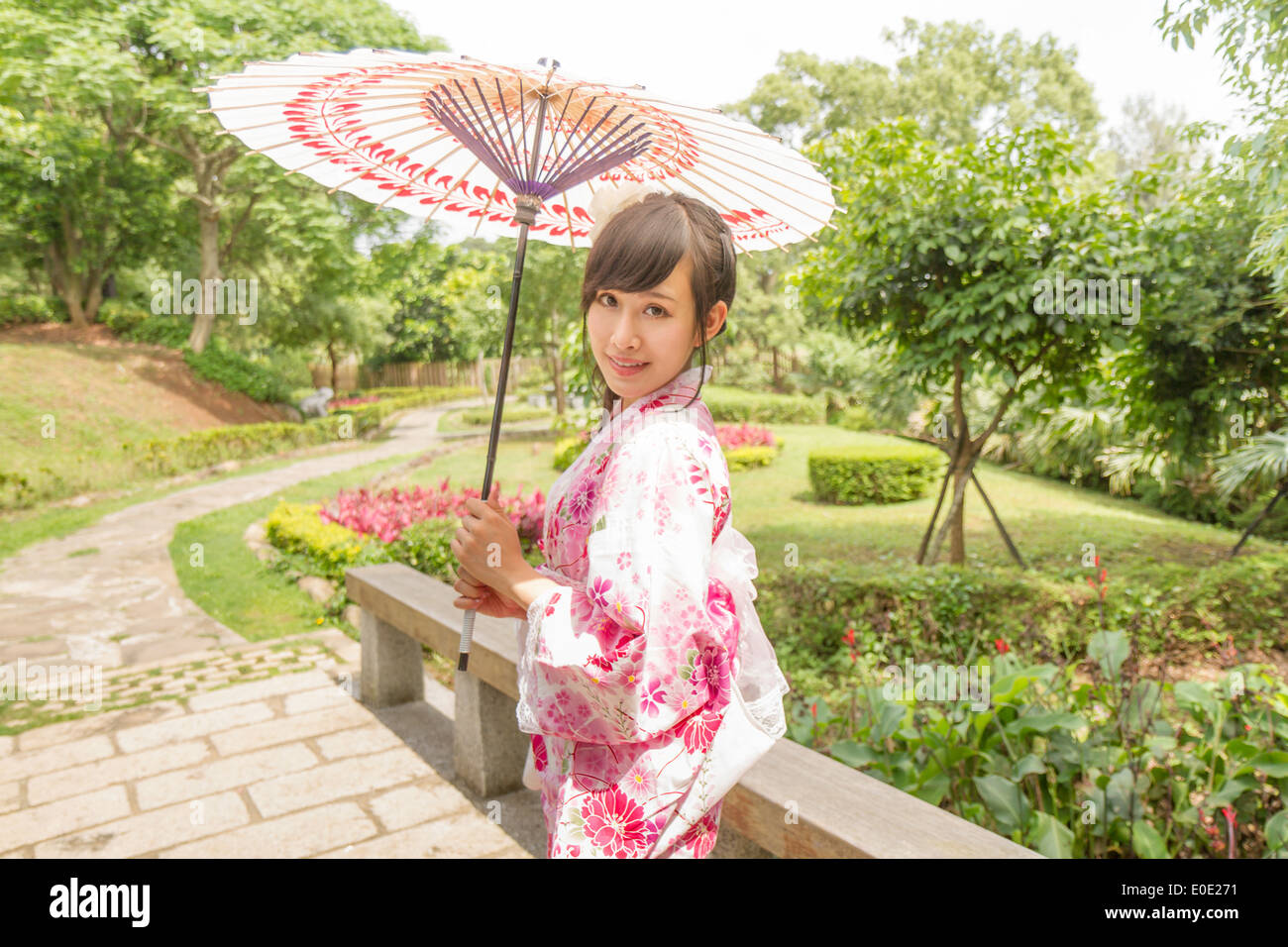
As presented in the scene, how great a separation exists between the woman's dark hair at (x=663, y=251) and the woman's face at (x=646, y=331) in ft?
0.05

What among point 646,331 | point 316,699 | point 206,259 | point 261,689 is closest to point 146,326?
point 206,259

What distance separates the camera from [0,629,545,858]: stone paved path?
279 centimetres

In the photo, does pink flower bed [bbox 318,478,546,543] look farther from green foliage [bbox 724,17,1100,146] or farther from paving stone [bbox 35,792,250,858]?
green foliage [bbox 724,17,1100,146]

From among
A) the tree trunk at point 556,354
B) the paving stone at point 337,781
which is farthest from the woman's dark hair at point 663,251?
the tree trunk at point 556,354

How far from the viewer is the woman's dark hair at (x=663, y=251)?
1.21m

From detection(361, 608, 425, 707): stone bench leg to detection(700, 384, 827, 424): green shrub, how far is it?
1463cm

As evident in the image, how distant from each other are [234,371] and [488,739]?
53.9 feet

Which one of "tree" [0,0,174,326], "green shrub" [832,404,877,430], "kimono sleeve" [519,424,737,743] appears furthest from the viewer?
"green shrub" [832,404,877,430]

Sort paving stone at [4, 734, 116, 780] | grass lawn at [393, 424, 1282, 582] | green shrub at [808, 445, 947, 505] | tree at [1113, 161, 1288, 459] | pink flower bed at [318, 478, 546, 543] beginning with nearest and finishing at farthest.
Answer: paving stone at [4, 734, 116, 780], tree at [1113, 161, 1288, 459], pink flower bed at [318, 478, 546, 543], grass lawn at [393, 424, 1282, 582], green shrub at [808, 445, 947, 505]

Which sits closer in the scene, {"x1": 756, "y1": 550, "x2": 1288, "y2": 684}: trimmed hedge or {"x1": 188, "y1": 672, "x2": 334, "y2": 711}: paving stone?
{"x1": 188, "y1": 672, "x2": 334, "y2": 711}: paving stone

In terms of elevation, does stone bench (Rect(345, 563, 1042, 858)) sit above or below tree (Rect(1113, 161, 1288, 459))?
below

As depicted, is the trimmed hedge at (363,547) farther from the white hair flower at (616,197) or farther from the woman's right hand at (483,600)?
the white hair flower at (616,197)

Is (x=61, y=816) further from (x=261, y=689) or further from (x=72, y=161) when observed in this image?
(x=72, y=161)

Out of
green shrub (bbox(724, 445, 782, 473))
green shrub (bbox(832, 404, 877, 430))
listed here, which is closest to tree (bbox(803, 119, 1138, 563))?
green shrub (bbox(724, 445, 782, 473))
